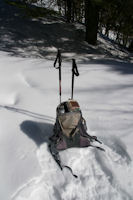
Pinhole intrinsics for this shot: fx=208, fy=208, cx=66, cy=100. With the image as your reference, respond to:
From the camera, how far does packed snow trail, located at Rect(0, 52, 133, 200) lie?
2180 millimetres

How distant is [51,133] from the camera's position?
288cm

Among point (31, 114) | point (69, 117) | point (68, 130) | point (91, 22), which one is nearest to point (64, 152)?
point (68, 130)

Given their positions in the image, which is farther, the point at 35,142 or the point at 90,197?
the point at 35,142

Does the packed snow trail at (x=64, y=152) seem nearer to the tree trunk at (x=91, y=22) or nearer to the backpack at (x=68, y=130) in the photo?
the backpack at (x=68, y=130)

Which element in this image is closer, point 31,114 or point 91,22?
point 31,114

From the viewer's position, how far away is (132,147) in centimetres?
253

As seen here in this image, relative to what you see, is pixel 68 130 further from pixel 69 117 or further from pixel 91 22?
pixel 91 22

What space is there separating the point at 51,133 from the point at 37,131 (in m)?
0.20

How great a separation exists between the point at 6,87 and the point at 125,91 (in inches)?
90.0

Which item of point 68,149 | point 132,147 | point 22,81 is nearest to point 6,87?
point 22,81

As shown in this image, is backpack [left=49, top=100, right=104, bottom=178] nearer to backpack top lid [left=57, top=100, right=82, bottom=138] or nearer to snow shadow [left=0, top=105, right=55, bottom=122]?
backpack top lid [left=57, top=100, right=82, bottom=138]

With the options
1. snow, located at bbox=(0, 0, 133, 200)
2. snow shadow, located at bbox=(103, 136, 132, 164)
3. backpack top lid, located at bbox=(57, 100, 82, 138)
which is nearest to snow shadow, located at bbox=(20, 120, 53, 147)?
snow, located at bbox=(0, 0, 133, 200)

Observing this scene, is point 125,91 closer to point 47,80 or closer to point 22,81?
point 47,80

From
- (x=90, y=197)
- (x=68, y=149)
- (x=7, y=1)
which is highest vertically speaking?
(x=7, y=1)
